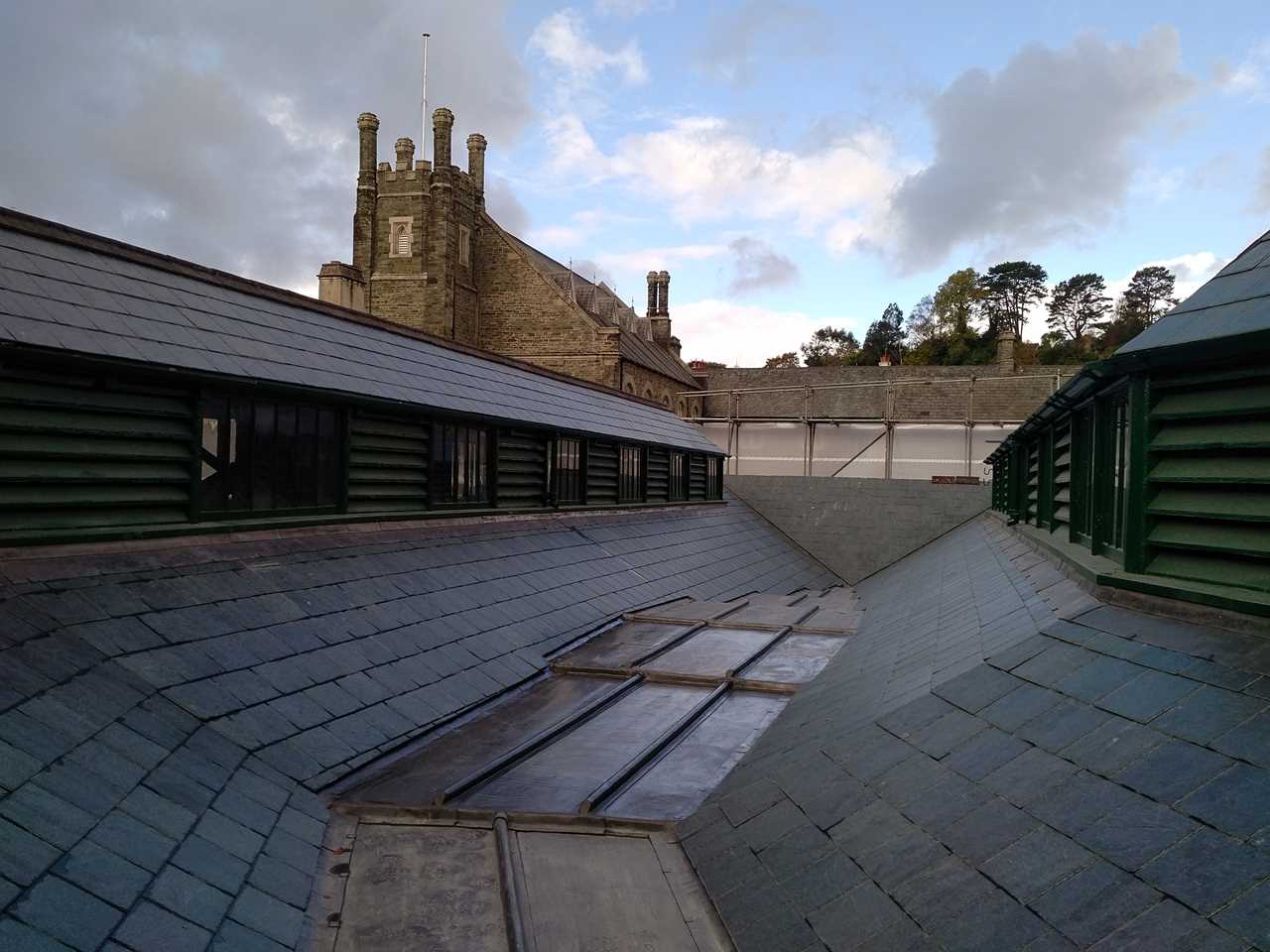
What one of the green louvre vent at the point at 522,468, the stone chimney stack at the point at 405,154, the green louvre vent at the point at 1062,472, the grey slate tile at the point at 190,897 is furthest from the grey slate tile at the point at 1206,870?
the stone chimney stack at the point at 405,154

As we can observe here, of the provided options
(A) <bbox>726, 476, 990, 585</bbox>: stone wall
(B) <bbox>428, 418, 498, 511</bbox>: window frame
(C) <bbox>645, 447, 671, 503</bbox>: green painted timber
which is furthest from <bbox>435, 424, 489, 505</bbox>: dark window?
(A) <bbox>726, 476, 990, 585</bbox>: stone wall

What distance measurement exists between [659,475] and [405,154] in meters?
27.9

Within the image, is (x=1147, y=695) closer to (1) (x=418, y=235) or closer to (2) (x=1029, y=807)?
(2) (x=1029, y=807)

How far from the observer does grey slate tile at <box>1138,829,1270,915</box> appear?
9.34 feet

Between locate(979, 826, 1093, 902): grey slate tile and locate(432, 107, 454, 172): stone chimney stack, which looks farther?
locate(432, 107, 454, 172): stone chimney stack

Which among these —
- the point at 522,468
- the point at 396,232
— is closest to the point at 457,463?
the point at 522,468

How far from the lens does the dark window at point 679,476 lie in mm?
22570

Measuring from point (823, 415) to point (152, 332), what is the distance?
1409 inches

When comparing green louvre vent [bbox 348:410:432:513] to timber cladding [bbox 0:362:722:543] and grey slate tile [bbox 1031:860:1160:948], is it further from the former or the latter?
grey slate tile [bbox 1031:860:1160:948]

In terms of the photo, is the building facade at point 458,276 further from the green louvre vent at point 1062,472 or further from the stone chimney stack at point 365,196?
the green louvre vent at point 1062,472

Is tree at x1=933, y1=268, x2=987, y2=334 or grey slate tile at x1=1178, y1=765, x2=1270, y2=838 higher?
tree at x1=933, y1=268, x2=987, y2=334

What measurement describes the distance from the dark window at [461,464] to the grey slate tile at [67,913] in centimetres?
850

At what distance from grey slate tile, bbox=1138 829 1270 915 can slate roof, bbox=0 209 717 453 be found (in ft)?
25.0

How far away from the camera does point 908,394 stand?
136 ft
